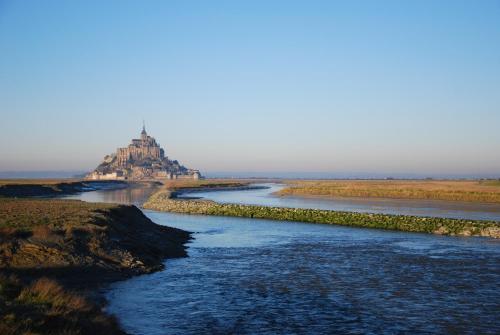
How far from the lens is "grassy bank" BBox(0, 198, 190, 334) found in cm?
1246

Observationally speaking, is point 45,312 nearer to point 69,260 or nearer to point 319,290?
point 69,260

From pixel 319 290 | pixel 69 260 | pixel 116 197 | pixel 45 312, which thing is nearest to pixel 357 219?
pixel 319 290

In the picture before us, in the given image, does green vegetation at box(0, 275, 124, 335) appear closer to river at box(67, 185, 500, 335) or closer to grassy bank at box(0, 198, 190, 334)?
grassy bank at box(0, 198, 190, 334)

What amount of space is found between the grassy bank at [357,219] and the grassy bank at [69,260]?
15.2 m

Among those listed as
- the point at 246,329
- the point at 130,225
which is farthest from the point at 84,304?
the point at 130,225

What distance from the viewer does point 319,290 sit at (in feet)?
67.8

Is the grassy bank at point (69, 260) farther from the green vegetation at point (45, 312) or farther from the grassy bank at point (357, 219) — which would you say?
the grassy bank at point (357, 219)

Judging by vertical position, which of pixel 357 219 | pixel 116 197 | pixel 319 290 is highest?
pixel 116 197

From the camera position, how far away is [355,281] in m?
22.2

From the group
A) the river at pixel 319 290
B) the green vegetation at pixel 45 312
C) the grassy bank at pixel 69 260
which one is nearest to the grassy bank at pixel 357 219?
the river at pixel 319 290

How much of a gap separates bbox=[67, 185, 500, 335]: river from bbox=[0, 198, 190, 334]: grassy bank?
4.43 feet

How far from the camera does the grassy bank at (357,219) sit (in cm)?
3841

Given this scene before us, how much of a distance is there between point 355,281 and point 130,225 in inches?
663

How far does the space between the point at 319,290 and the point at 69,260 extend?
1009 centimetres
